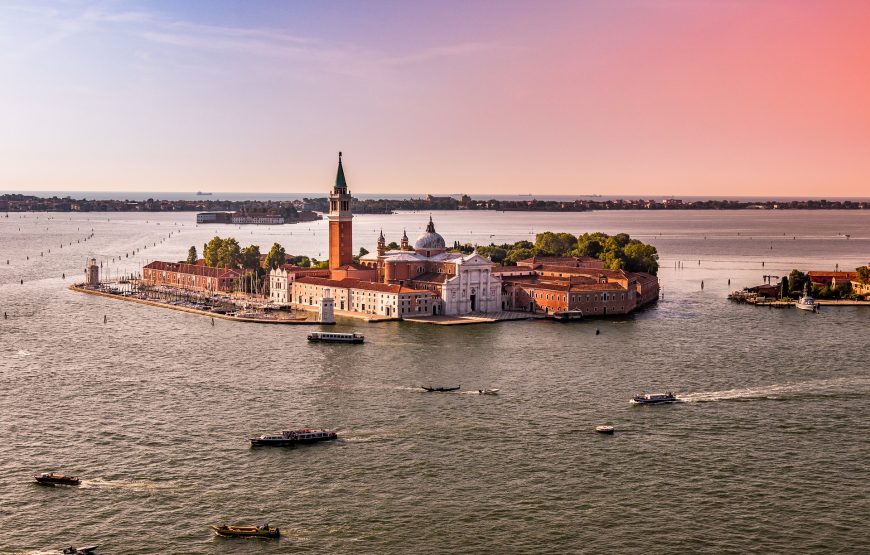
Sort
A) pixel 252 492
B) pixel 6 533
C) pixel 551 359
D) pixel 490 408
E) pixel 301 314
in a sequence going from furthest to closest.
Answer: pixel 301 314 → pixel 551 359 → pixel 490 408 → pixel 252 492 → pixel 6 533

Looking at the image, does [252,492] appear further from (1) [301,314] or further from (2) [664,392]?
(1) [301,314]

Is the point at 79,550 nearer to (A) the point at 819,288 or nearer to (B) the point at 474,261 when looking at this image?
(B) the point at 474,261

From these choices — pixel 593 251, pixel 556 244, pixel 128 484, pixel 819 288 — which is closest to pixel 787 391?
pixel 128 484

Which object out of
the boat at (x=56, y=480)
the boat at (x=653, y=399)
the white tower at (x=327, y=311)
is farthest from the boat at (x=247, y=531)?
the white tower at (x=327, y=311)

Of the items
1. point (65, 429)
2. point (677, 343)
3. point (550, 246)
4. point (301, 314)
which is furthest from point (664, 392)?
point (550, 246)

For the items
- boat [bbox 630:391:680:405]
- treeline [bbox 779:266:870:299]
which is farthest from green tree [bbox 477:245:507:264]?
boat [bbox 630:391:680:405]

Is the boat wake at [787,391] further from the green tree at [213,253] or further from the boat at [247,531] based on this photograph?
the green tree at [213,253]

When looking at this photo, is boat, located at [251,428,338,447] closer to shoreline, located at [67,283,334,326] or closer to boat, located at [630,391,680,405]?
boat, located at [630,391,680,405]
